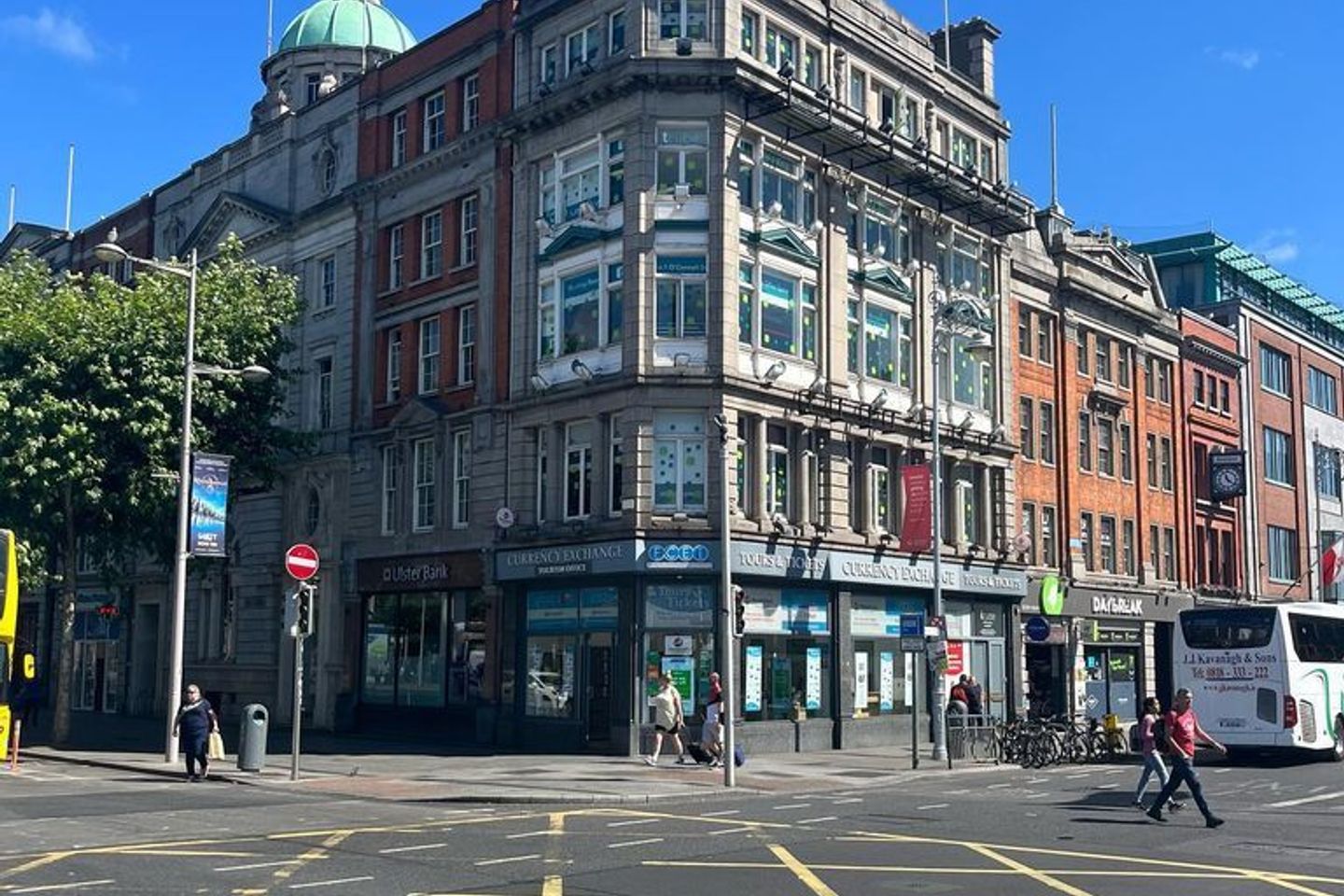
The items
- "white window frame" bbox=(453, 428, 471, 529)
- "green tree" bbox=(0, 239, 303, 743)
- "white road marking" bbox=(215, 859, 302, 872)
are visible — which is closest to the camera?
"white road marking" bbox=(215, 859, 302, 872)

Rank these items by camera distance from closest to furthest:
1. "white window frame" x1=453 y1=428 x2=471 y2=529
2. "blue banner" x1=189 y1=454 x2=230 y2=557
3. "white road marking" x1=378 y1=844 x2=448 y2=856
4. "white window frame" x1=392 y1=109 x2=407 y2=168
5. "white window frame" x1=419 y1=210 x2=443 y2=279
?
"white road marking" x1=378 y1=844 x2=448 y2=856, "blue banner" x1=189 y1=454 x2=230 y2=557, "white window frame" x1=453 y1=428 x2=471 y2=529, "white window frame" x1=419 y1=210 x2=443 y2=279, "white window frame" x1=392 y1=109 x2=407 y2=168

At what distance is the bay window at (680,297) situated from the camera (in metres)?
32.1

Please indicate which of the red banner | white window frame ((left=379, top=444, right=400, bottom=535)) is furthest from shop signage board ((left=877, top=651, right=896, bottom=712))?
white window frame ((left=379, top=444, right=400, bottom=535))

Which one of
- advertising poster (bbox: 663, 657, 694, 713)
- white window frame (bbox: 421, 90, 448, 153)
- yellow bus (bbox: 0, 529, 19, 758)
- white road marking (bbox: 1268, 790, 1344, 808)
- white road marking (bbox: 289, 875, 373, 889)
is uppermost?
white window frame (bbox: 421, 90, 448, 153)

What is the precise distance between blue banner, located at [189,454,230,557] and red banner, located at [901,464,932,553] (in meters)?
15.9

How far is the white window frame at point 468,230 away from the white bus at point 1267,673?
19.4 metres

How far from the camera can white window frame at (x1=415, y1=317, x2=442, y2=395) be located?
124 feet

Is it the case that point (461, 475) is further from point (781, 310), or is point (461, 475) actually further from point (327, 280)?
point (327, 280)

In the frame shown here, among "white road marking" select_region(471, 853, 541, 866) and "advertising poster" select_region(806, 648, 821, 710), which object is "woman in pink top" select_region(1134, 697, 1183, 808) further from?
"advertising poster" select_region(806, 648, 821, 710)

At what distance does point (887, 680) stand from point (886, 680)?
0.04m

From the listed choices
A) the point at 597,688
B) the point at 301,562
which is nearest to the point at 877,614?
the point at 597,688

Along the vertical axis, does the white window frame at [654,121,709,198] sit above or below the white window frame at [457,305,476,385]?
above

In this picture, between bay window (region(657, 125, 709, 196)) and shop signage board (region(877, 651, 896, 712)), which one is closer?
bay window (region(657, 125, 709, 196))

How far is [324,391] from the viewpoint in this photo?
4184cm
